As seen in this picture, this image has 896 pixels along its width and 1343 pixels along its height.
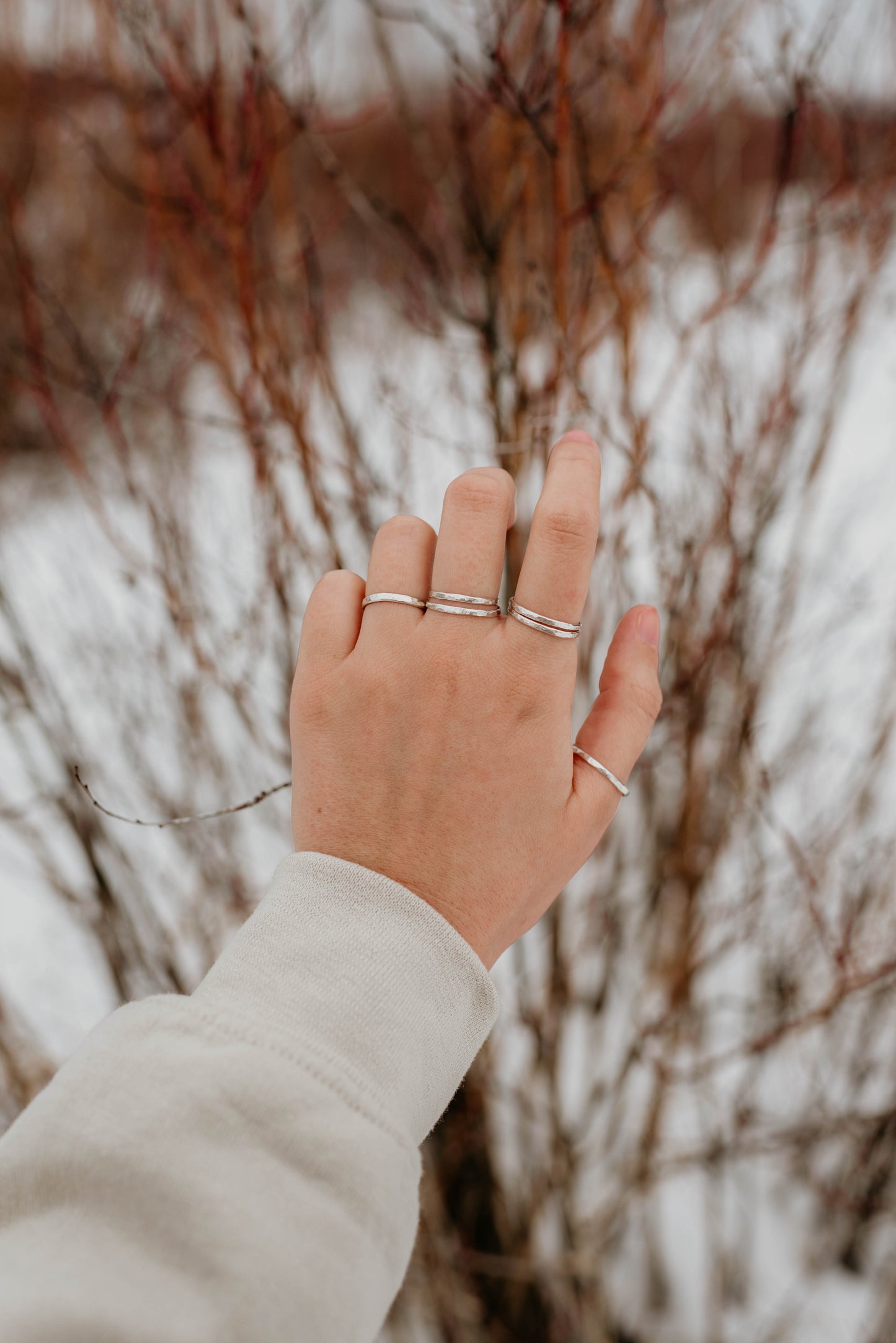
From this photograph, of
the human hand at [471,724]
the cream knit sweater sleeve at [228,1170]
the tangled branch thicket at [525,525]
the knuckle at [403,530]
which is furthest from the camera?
the tangled branch thicket at [525,525]

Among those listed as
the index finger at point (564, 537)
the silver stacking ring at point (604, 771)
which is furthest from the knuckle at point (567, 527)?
the silver stacking ring at point (604, 771)

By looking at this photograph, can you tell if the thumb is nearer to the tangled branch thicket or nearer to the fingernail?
the fingernail

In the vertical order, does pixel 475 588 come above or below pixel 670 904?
above

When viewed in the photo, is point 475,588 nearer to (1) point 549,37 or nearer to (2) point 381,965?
(2) point 381,965

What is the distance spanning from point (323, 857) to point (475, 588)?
0.33 m

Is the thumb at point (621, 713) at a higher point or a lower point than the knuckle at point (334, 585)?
lower

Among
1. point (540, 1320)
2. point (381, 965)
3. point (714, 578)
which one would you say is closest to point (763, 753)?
point (714, 578)

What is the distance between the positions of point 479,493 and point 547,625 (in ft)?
0.54

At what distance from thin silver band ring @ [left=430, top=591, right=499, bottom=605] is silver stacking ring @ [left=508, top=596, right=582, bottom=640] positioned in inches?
1.4

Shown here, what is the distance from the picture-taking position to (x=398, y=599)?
35.4 inches

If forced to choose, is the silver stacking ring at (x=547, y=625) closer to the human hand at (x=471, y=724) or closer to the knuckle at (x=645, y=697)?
the human hand at (x=471, y=724)

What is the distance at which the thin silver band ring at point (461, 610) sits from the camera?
2.86 feet

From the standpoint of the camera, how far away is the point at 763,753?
3205 mm

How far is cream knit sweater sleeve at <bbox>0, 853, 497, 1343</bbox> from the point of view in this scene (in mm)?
536
